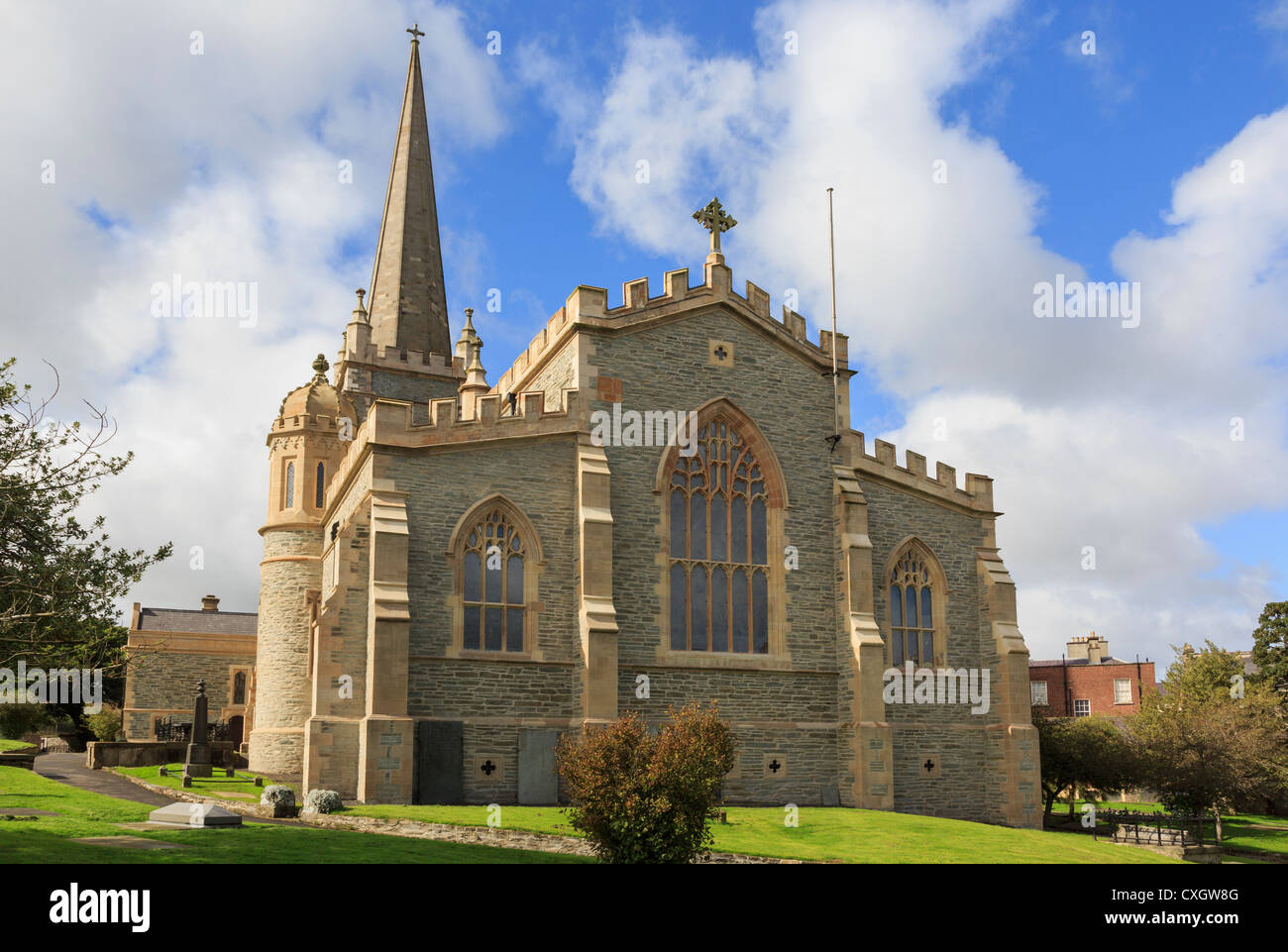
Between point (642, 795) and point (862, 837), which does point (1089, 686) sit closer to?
point (862, 837)

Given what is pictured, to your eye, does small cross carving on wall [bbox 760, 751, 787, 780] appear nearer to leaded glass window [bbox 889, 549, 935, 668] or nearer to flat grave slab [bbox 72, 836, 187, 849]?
leaded glass window [bbox 889, 549, 935, 668]

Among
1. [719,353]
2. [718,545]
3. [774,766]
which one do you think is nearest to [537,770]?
[774,766]

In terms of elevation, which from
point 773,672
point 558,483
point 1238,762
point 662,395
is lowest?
point 1238,762

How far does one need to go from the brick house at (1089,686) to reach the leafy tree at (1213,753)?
19.6 meters

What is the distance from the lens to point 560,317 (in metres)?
30.2

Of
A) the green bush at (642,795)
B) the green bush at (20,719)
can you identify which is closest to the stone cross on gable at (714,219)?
the green bush at (642,795)

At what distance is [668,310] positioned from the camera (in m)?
30.1

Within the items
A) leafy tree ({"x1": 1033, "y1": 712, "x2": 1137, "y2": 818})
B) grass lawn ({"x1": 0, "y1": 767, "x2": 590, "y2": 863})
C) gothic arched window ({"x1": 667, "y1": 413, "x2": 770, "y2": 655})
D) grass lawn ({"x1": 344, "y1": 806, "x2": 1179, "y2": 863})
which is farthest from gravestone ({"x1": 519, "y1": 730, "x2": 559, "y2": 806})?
leafy tree ({"x1": 1033, "y1": 712, "x2": 1137, "y2": 818})

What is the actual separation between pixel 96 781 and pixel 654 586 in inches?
663

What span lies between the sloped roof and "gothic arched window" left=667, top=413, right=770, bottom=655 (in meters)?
34.0
